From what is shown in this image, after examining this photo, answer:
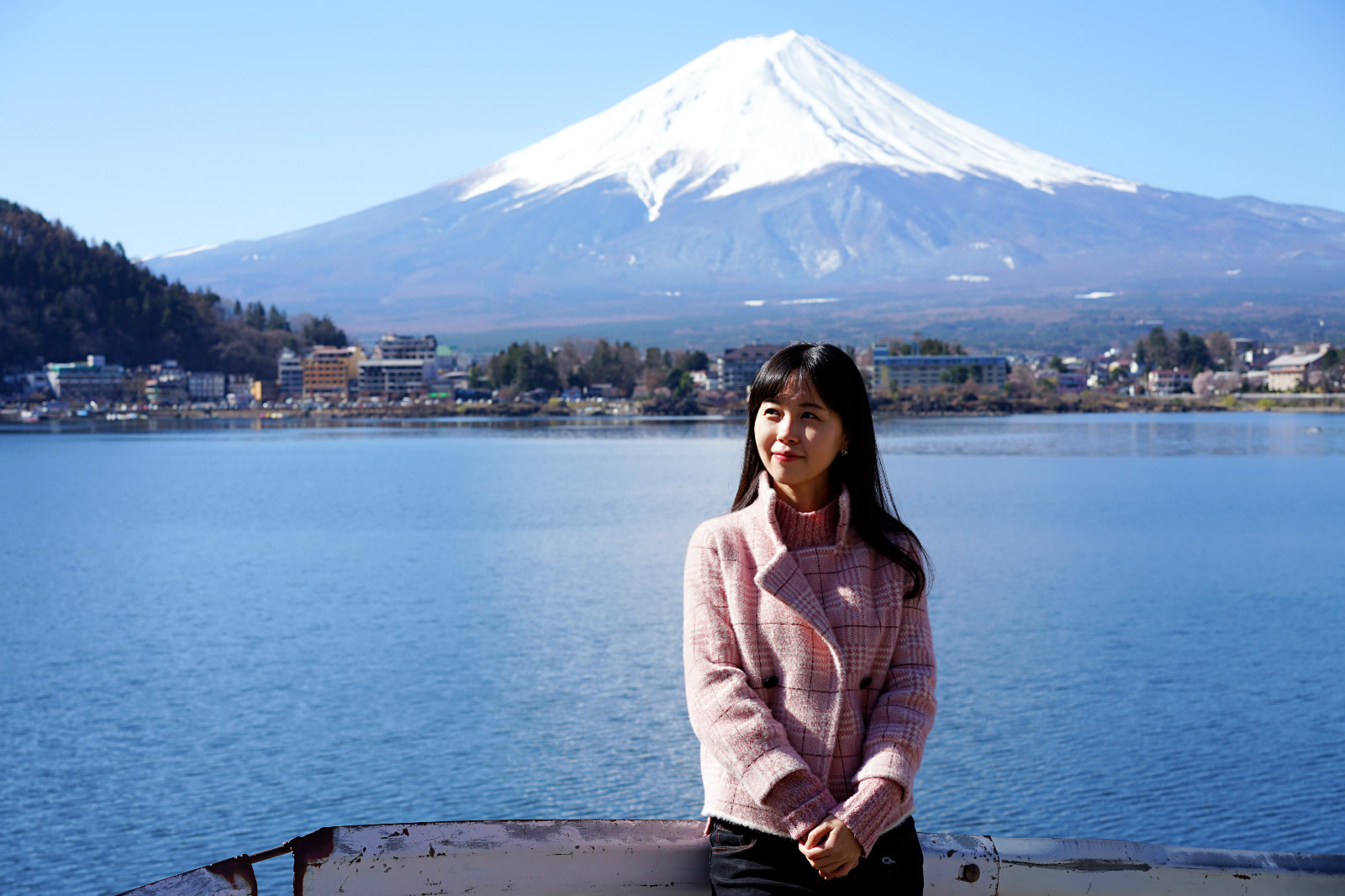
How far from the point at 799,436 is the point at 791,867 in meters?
0.43

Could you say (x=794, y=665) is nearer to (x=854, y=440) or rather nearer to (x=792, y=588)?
(x=792, y=588)

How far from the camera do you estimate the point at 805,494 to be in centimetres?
138

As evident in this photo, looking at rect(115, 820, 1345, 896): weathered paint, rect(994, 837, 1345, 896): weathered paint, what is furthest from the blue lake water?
rect(994, 837, 1345, 896): weathered paint

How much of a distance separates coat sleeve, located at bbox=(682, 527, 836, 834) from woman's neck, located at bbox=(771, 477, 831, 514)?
102mm

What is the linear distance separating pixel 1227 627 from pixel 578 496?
1335 centimetres

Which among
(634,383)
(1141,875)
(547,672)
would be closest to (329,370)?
(634,383)

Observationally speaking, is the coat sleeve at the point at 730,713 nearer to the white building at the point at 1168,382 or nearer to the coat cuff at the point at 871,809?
the coat cuff at the point at 871,809

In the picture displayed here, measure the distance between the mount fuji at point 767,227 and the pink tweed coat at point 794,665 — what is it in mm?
111697

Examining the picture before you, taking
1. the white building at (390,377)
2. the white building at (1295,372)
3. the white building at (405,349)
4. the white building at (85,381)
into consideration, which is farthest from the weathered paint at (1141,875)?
the white building at (405,349)

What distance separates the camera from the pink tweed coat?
128 centimetres

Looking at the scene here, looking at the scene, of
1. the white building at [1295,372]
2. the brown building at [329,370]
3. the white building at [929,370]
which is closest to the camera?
the white building at [929,370]

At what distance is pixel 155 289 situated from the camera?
73.9 m

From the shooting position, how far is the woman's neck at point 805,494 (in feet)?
4.52

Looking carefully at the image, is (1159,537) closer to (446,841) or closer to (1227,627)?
(1227,627)
